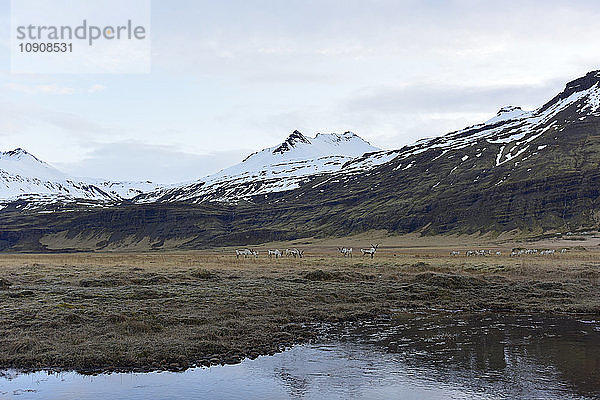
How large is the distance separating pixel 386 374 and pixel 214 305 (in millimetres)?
14255

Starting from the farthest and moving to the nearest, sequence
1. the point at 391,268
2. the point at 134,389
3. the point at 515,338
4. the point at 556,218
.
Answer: the point at 556,218 → the point at 391,268 → the point at 515,338 → the point at 134,389

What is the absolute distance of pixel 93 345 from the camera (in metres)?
21.7

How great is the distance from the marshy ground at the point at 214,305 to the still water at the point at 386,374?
5.13 feet

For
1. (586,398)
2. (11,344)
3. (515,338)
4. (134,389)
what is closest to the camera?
(586,398)

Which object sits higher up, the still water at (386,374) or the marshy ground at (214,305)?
the marshy ground at (214,305)

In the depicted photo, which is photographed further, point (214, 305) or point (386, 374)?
point (214, 305)

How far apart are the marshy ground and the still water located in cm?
156

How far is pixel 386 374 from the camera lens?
18875 mm

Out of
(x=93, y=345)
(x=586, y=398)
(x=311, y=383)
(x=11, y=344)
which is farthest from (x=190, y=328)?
(x=586, y=398)

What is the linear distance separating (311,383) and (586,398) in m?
7.91

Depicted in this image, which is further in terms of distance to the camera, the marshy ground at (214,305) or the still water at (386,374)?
the marshy ground at (214,305)

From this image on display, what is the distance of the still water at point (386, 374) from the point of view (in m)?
16.9

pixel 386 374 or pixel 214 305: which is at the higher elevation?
pixel 214 305

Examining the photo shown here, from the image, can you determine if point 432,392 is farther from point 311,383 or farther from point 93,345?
point 93,345
